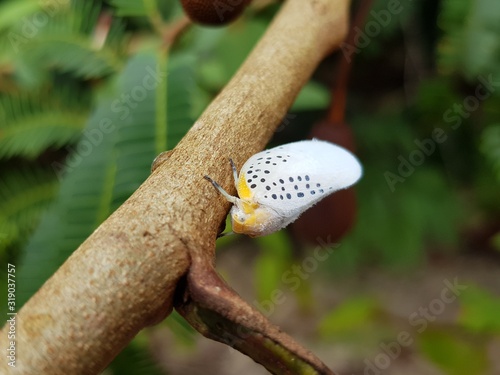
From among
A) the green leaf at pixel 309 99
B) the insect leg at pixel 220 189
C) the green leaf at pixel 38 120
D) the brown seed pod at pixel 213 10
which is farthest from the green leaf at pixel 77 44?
the insect leg at pixel 220 189

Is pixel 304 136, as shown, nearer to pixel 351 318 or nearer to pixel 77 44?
pixel 351 318

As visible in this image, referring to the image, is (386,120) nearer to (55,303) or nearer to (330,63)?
(330,63)

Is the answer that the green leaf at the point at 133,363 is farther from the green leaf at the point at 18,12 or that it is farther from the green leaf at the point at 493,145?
the green leaf at the point at 18,12

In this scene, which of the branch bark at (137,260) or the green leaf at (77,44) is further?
the green leaf at (77,44)

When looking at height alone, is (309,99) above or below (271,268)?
above

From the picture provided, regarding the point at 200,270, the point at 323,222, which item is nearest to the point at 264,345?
the point at 200,270

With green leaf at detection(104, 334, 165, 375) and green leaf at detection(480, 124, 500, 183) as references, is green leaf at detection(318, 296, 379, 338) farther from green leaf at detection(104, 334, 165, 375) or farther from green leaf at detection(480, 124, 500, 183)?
green leaf at detection(104, 334, 165, 375)

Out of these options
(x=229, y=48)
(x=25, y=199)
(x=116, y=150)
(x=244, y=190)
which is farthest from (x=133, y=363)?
(x=229, y=48)
